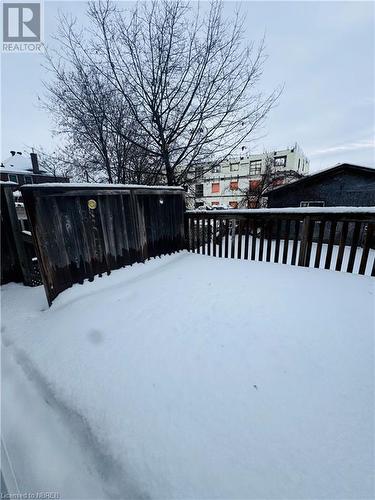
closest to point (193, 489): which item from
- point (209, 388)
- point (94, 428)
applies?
point (209, 388)

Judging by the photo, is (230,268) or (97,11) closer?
(230,268)

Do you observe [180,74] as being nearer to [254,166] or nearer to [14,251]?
[14,251]

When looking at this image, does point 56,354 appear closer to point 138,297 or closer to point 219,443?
point 138,297

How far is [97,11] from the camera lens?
6.04 m

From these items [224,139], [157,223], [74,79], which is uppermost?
[74,79]

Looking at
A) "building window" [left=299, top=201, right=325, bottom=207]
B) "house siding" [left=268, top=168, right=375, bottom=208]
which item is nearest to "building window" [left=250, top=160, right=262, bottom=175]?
"house siding" [left=268, top=168, right=375, bottom=208]

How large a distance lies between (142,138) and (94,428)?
7.77m

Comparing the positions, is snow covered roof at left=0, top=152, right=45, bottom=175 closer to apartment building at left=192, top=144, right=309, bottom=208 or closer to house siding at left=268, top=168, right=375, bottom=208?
apartment building at left=192, top=144, right=309, bottom=208

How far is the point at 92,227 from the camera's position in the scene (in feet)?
11.0

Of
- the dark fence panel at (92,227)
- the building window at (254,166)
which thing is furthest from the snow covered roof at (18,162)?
the building window at (254,166)

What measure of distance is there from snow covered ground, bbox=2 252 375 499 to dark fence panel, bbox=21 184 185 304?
1.74 feet

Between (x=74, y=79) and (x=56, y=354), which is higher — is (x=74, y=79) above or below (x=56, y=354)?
above

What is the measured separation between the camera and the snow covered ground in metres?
1.12

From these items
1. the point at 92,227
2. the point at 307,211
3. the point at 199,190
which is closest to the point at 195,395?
the point at 92,227
